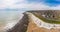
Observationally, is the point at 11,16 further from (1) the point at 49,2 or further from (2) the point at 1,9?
(1) the point at 49,2

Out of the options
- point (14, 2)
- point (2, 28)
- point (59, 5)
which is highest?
point (14, 2)

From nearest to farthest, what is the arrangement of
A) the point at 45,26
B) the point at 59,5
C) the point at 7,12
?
the point at 45,26, the point at 59,5, the point at 7,12

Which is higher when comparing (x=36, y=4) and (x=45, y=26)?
(x=36, y=4)

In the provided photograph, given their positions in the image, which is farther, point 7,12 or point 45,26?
point 7,12

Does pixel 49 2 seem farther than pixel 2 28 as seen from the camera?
No

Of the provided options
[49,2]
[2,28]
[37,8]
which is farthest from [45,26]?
[2,28]

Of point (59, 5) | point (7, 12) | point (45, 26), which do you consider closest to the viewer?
point (45, 26)

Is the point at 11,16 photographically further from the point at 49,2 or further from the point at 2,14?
the point at 49,2

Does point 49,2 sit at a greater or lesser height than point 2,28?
greater

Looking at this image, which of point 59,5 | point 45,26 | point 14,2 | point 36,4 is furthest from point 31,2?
point 45,26
